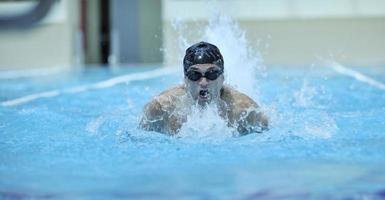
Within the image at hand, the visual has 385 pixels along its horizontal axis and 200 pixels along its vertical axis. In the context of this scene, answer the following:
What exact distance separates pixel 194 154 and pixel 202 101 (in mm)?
452

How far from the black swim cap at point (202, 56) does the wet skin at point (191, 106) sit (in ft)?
0.29

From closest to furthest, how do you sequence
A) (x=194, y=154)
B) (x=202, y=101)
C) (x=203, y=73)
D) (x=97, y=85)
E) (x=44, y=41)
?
(x=194, y=154), (x=203, y=73), (x=202, y=101), (x=97, y=85), (x=44, y=41)

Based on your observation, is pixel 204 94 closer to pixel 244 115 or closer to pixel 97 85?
pixel 244 115

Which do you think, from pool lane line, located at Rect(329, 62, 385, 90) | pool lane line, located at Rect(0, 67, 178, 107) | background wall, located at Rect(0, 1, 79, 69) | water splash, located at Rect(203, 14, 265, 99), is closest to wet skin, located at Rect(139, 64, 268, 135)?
water splash, located at Rect(203, 14, 265, 99)

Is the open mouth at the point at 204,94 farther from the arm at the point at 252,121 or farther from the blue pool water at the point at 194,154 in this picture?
the arm at the point at 252,121

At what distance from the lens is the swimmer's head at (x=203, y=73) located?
165 inches

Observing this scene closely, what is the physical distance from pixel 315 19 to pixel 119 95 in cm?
547

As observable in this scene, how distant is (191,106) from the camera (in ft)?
14.3

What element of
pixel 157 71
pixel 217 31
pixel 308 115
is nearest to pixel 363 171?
pixel 308 115

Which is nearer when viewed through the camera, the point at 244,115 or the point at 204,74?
the point at 204,74

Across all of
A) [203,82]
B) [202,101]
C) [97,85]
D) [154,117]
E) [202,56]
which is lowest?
[97,85]

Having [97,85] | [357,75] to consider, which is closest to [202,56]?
[97,85]

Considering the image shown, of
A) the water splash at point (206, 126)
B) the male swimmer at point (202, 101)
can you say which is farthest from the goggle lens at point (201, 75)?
the water splash at point (206, 126)

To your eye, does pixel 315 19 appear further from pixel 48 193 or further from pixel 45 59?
pixel 48 193
